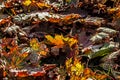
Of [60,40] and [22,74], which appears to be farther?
[60,40]

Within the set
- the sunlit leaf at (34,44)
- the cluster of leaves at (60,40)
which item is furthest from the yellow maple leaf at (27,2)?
the sunlit leaf at (34,44)

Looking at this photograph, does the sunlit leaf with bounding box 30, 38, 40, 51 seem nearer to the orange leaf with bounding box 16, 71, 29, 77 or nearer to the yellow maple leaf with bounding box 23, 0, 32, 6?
the orange leaf with bounding box 16, 71, 29, 77

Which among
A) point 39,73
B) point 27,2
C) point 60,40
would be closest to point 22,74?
point 39,73

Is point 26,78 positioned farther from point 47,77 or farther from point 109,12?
point 109,12

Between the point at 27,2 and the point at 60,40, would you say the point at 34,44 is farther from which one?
the point at 27,2

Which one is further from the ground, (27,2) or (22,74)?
(27,2)

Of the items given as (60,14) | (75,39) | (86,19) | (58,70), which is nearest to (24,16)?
(60,14)

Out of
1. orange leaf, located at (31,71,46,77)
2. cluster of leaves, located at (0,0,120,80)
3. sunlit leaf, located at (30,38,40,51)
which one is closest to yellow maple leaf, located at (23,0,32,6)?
cluster of leaves, located at (0,0,120,80)

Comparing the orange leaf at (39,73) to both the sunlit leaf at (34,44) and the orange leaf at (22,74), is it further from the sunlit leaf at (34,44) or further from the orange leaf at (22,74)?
the sunlit leaf at (34,44)
